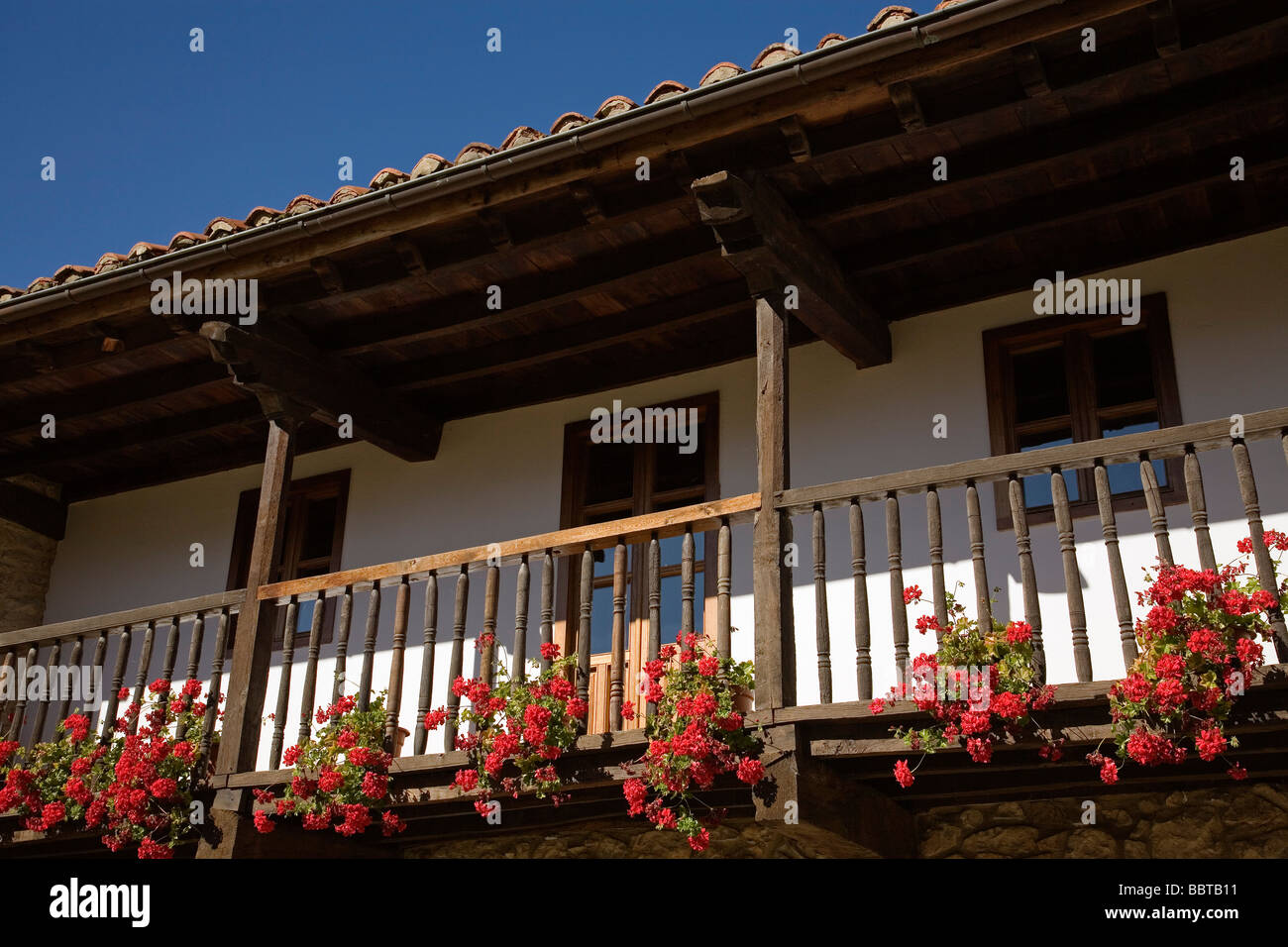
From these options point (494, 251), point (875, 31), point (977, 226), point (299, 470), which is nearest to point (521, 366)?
point (494, 251)

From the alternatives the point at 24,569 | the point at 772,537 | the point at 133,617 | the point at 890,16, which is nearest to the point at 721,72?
the point at 890,16

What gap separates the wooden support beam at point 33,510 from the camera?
1043 cm

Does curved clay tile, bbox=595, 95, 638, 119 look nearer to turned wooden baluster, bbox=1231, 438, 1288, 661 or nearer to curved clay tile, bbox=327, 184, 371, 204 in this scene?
curved clay tile, bbox=327, 184, 371, 204

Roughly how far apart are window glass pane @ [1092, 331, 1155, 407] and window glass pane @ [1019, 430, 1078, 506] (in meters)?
0.28

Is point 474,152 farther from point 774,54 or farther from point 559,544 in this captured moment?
point 559,544

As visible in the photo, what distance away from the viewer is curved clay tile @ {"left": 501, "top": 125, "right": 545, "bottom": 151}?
21.4 feet

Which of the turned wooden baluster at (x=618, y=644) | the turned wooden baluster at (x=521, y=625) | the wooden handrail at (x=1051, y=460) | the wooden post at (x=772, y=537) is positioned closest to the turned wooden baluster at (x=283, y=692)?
the turned wooden baluster at (x=521, y=625)

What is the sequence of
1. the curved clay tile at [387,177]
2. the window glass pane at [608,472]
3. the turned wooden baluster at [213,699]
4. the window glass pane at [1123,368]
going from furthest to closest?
the window glass pane at [608,472] → the turned wooden baluster at [213,699] → the window glass pane at [1123,368] → the curved clay tile at [387,177]

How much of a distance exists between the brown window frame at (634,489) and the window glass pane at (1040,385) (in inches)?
71.3

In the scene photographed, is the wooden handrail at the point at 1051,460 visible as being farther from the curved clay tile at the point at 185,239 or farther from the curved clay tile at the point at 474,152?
the curved clay tile at the point at 185,239

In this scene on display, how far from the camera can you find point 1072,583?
210 inches

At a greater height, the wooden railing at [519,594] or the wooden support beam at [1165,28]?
the wooden support beam at [1165,28]

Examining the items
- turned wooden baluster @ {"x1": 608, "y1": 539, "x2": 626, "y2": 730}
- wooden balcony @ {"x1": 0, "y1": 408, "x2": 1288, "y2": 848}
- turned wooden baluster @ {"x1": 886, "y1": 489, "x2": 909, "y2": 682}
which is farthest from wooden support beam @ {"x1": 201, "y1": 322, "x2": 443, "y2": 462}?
turned wooden baluster @ {"x1": 886, "y1": 489, "x2": 909, "y2": 682}
